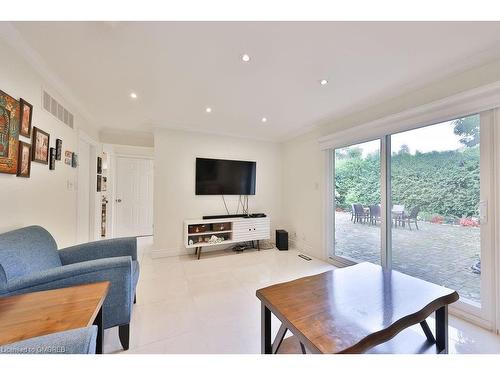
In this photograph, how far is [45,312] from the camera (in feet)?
3.08

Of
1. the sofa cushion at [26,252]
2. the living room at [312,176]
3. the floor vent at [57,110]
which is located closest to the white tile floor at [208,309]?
the living room at [312,176]

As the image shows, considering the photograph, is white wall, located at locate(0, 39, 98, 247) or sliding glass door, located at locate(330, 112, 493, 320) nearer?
white wall, located at locate(0, 39, 98, 247)

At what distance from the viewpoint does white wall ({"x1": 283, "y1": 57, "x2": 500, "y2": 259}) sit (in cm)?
187

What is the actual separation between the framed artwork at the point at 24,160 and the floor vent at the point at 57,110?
1.81ft

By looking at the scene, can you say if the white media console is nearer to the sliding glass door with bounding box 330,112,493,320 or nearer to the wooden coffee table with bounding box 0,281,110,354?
the sliding glass door with bounding box 330,112,493,320

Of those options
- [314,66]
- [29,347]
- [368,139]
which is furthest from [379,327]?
[368,139]

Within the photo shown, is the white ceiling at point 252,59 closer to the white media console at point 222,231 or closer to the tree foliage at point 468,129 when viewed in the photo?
the tree foliage at point 468,129

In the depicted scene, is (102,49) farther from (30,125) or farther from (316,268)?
(316,268)

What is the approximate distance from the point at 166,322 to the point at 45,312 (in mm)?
980

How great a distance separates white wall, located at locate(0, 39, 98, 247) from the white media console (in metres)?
1.52

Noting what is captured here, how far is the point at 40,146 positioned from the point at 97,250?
1.06 meters

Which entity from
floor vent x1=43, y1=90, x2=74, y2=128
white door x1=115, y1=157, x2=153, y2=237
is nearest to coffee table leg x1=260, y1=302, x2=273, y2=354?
floor vent x1=43, y1=90, x2=74, y2=128

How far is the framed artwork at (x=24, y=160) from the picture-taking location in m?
1.51

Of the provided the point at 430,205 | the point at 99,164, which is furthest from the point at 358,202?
the point at 99,164
